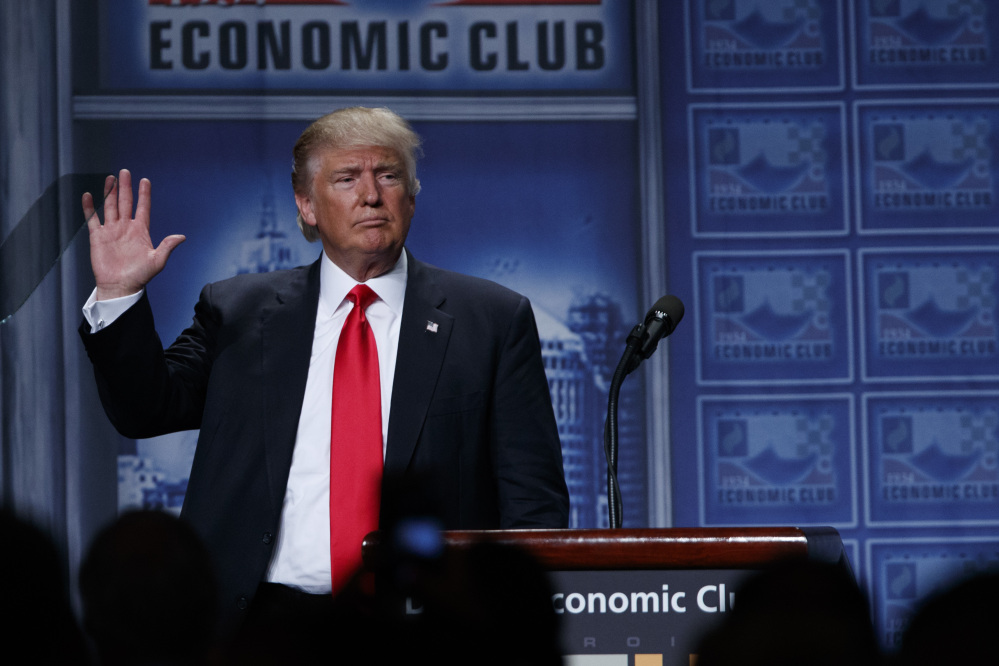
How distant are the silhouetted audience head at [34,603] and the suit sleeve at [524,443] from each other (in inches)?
52.3

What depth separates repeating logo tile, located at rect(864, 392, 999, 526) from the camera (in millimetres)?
3600

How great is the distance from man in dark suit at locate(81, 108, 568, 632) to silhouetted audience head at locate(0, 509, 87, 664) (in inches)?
44.4

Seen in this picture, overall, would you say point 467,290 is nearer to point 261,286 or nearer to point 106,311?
point 261,286

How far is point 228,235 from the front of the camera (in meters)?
3.58

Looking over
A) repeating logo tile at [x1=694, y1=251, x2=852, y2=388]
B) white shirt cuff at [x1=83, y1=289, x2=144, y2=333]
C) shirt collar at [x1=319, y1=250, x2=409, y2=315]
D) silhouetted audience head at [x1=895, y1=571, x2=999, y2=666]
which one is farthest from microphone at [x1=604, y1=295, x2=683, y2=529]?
repeating logo tile at [x1=694, y1=251, x2=852, y2=388]

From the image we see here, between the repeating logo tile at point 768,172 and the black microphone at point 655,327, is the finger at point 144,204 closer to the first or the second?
the black microphone at point 655,327

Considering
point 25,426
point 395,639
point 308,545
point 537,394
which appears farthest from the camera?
point 25,426

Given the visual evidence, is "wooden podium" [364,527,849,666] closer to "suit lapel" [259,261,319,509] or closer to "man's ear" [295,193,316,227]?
"suit lapel" [259,261,319,509]

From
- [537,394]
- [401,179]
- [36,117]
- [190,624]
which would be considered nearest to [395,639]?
[190,624]

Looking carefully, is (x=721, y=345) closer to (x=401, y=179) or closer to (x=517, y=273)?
(x=517, y=273)

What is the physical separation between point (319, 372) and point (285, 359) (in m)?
0.06

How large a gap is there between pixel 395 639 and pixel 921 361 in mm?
3431

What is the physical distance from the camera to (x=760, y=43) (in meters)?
3.62

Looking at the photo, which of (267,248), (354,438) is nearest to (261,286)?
(354,438)
